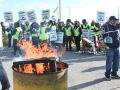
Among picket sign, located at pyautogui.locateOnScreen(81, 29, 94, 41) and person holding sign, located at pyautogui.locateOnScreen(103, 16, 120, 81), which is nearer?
person holding sign, located at pyautogui.locateOnScreen(103, 16, 120, 81)

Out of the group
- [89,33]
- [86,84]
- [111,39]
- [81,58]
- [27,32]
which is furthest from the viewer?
[27,32]

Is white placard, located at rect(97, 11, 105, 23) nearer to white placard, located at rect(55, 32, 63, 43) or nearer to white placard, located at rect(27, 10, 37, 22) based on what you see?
white placard, located at rect(55, 32, 63, 43)

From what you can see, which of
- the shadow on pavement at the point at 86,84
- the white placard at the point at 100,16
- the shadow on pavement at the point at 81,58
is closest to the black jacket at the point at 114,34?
the shadow on pavement at the point at 86,84

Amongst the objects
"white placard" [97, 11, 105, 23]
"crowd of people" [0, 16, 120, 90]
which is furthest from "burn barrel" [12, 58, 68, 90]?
"white placard" [97, 11, 105, 23]

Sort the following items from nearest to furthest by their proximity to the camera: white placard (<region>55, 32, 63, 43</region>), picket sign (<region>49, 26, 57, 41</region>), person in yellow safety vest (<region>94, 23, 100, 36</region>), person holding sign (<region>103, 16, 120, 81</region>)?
person holding sign (<region>103, 16, 120, 81</region>) < picket sign (<region>49, 26, 57, 41</region>) < white placard (<region>55, 32, 63, 43</region>) < person in yellow safety vest (<region>94, 23, 100, 36</region>)

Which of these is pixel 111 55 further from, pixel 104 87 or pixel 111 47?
pixel 104 87

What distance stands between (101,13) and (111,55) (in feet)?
20.7

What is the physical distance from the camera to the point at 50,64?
304 centimetres

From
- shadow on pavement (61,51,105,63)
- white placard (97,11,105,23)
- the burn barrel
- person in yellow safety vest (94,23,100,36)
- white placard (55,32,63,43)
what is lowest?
shadow on pavement (61,51,105,63)

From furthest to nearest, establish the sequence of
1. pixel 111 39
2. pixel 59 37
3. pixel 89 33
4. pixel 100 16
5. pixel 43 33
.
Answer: pixel 89 33 < pixel 59 37 < pixel 100 16 < pixel 43 33 < pixel 111 39

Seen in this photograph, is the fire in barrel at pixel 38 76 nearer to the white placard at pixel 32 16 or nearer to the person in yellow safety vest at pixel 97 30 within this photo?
the white placard at pixel 32 16

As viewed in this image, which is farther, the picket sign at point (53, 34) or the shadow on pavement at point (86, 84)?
the picket sign at point (53, 34)

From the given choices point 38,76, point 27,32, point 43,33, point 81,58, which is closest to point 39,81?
point 38,76

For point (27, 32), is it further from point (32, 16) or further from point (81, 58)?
point (81, 58)
